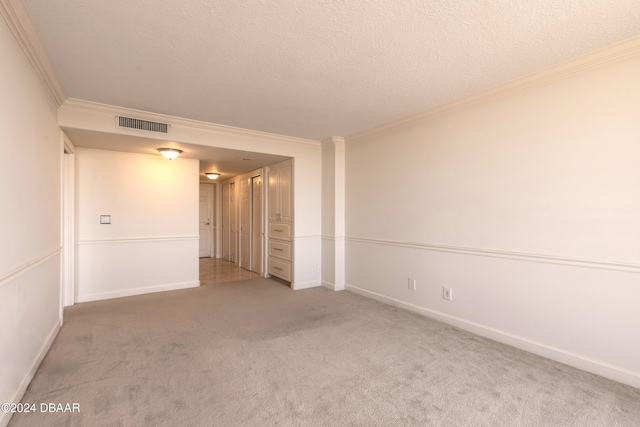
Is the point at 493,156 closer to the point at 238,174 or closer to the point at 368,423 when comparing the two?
the point at 368,423

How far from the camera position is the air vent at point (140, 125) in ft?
11.5

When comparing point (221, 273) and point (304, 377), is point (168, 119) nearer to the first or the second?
point (304, 377)

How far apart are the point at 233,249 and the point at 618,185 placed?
6.91 meters

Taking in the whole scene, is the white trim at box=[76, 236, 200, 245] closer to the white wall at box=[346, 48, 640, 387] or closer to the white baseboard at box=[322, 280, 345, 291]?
the white baseboard at box=[322, 280, 345, 291]

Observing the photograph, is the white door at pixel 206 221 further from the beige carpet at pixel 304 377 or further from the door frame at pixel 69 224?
the beige carpet at pixel 304 377

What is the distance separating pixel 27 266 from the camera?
2.15m

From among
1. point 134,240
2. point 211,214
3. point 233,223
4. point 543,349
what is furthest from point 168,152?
point 543,349

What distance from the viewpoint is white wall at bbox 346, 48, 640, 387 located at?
2.26 m

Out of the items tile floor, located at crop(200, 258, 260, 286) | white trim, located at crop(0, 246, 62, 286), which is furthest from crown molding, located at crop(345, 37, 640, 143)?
tile floor, located at crop(200, 258, 260, 286)

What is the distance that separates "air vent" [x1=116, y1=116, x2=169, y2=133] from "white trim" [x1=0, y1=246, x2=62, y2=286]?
1503mm

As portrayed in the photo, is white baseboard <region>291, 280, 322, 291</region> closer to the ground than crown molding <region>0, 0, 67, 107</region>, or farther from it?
closer to the ground

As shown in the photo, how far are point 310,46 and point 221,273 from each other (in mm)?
5140

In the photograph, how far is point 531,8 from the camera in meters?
1.83

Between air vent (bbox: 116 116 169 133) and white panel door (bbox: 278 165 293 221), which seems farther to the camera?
white panel door (bbox: 278 165 293 221)
